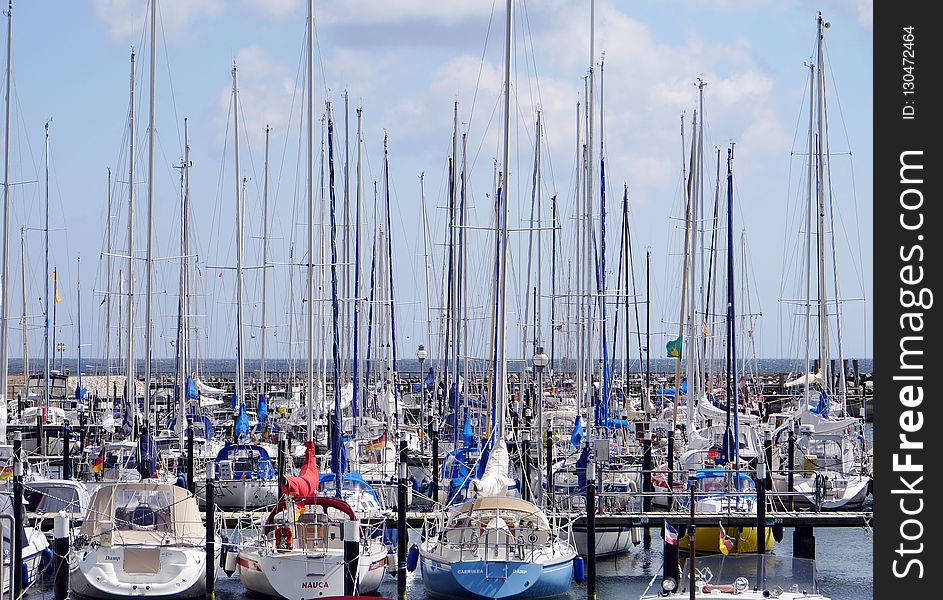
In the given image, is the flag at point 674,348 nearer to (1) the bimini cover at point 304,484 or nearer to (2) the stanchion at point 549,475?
(2) the stanchion at point 549,475

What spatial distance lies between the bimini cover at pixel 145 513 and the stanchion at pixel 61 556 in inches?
53.9

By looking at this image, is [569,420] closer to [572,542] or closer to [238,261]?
[238,261]

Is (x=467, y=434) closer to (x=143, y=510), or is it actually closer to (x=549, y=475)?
(x=549, y=475)

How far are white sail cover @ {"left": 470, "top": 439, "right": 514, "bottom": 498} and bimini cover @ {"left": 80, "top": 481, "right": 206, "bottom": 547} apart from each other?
19.7 ft

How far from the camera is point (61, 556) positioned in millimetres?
25750

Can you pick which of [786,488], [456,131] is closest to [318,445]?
[456,131]

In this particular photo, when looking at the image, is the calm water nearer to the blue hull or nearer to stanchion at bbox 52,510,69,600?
the blue hull

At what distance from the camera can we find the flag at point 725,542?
31466 mm

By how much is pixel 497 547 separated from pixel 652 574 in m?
7.16

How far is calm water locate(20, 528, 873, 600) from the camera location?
2991 cm

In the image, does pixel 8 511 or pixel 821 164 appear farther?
pixel 821 164

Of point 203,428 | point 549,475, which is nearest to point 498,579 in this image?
point 549,475

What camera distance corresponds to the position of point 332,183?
37.8 meters
